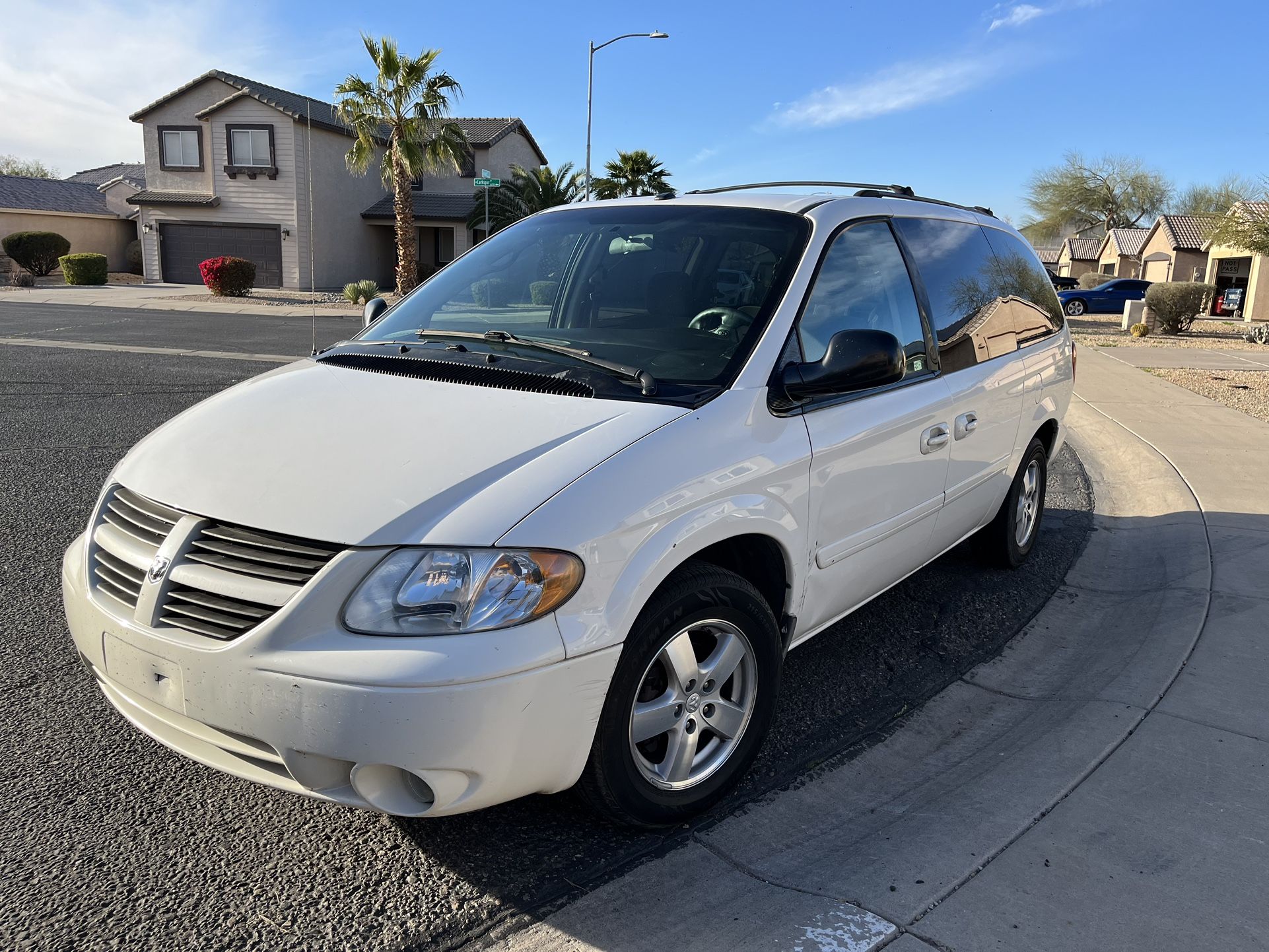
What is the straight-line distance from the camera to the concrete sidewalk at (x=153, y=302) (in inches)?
1003

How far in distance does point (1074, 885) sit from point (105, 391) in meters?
10.3

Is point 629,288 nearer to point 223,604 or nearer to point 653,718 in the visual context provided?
point 653,718

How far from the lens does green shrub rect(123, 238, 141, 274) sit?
47.2 m

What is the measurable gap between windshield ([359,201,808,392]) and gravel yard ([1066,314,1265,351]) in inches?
709

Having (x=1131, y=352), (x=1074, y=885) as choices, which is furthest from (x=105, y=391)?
(x=1131, y=352)

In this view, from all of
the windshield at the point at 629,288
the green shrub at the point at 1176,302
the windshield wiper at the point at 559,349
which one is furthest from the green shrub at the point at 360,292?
the windshield wiper at the point at 559,349

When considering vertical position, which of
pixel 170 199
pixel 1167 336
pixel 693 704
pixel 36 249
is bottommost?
pixel 693 704

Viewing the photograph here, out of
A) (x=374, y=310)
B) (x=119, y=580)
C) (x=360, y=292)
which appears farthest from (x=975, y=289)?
(x=360, y=292)

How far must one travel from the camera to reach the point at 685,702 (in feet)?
8.96

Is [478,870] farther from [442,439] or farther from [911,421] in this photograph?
[911,421]

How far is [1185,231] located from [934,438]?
5304 cm

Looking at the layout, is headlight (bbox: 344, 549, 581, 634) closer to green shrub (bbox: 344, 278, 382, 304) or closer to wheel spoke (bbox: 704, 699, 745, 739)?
wheel spoke (bbox: 704, 699, 745, 739)

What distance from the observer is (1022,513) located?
17.4 ft

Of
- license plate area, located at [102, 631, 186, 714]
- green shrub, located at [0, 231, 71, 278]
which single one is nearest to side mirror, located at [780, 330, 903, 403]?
license plate area, located at [102, 631, 186, 714]
